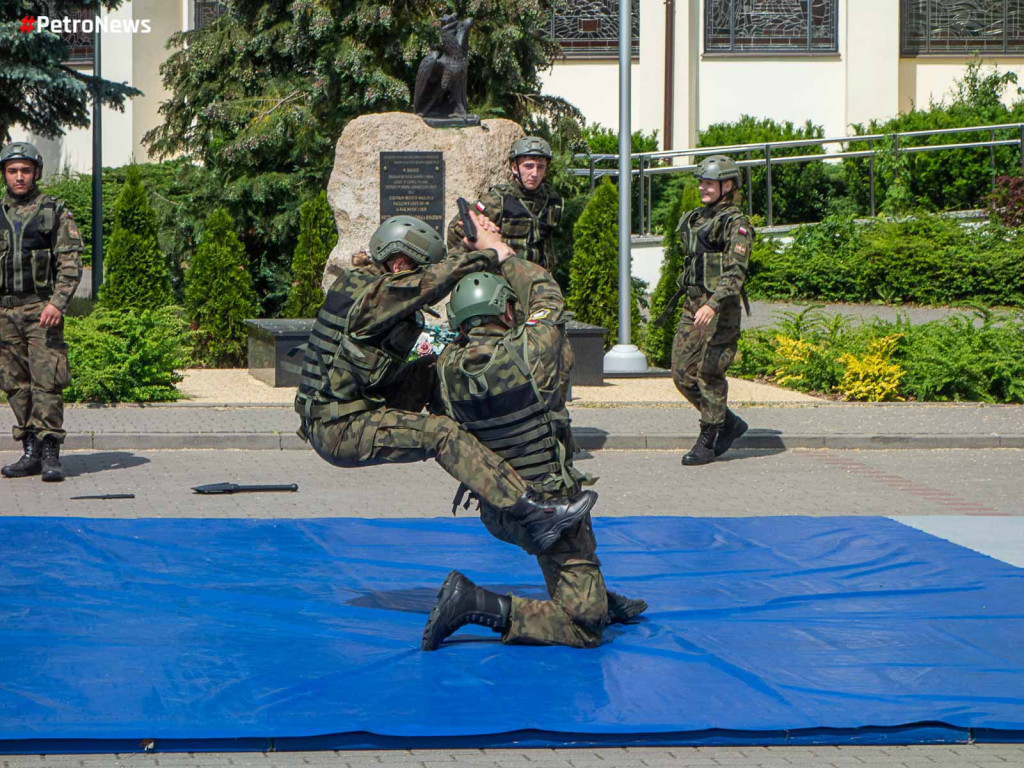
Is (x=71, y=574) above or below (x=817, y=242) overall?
below

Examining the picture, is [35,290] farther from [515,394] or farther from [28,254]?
[515,394]

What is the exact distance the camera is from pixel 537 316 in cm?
590

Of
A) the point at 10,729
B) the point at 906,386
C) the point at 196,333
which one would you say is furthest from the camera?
the point at 196,333

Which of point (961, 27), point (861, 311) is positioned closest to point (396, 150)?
point (861, 311)

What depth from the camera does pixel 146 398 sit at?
13.8 m

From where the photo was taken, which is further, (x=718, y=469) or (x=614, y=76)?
(x=614, y=76)

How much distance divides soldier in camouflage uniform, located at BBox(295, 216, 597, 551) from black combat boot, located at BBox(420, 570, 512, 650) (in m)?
0.33

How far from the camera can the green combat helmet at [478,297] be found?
5.65 m

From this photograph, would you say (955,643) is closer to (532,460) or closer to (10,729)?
(532,460)

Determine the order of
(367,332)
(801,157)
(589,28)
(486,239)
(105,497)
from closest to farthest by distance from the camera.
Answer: (367,332) → (486,239) → (105,497) → (801,157) → (589,28)

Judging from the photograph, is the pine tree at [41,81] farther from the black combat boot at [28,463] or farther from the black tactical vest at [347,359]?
the black tactical vest at [347,359]

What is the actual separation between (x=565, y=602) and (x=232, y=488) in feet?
14.5

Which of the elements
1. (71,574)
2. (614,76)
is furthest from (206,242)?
(614,76)

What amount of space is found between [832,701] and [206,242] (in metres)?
14.4
